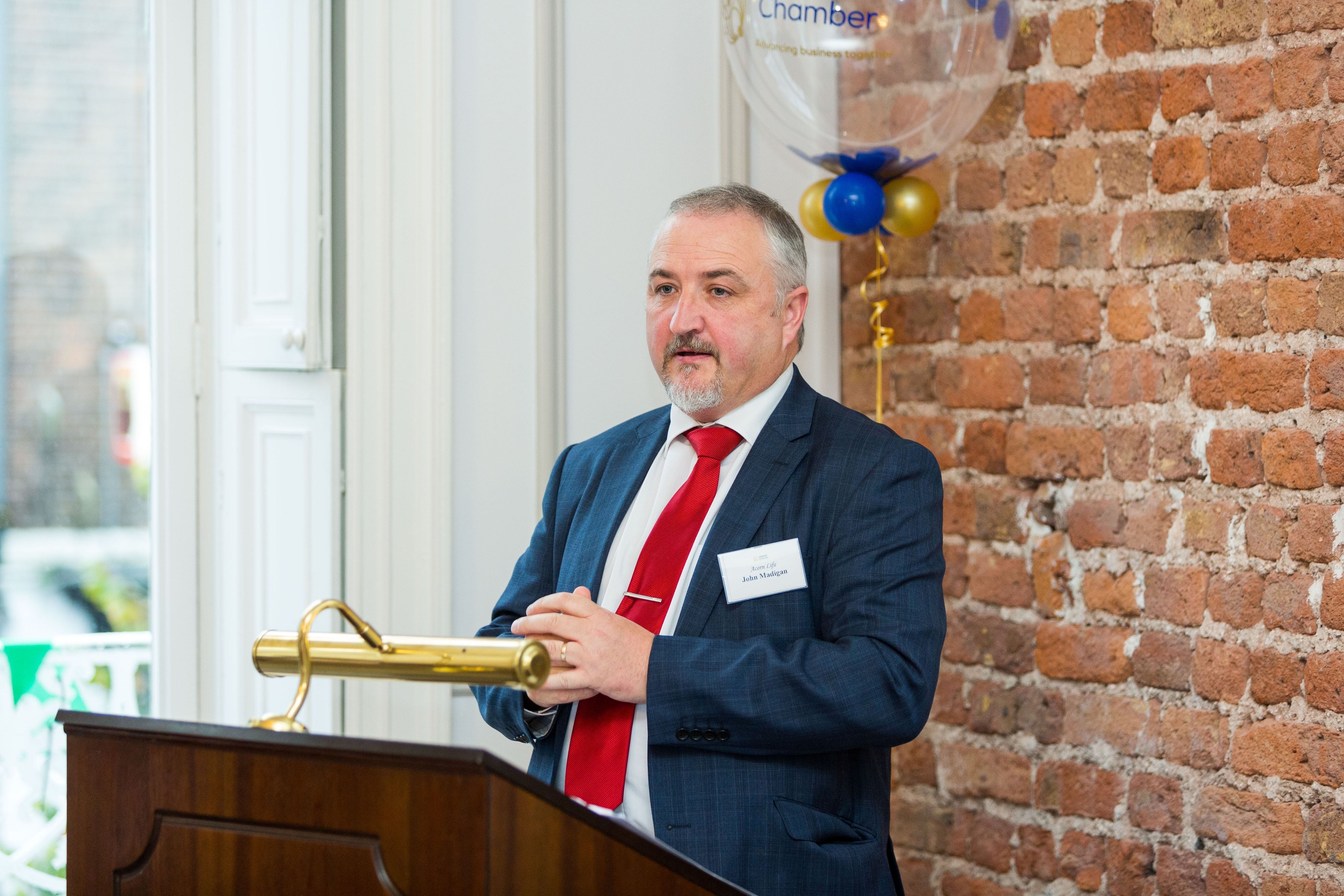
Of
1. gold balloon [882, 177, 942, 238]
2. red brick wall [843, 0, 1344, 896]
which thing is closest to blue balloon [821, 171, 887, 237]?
gold balloon [882, 177, 942, 238]

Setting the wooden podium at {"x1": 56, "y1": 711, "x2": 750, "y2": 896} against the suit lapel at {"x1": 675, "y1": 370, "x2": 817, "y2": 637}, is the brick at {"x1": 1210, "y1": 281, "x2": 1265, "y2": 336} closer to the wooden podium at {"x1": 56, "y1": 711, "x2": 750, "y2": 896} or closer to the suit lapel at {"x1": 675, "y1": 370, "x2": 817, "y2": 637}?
the suit lapel at {"x1": 675, "y1": 370, "x2": 817, "y2": 637}

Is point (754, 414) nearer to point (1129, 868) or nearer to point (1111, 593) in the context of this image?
point (1111, 593)

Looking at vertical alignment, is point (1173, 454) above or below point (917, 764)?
above

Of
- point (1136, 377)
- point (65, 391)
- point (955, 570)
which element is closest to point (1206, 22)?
point (1136, 377)

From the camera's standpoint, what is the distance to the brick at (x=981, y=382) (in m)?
2.32

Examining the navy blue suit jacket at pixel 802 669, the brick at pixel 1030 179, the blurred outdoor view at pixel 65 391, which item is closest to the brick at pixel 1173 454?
the brick at pixel 1030 179

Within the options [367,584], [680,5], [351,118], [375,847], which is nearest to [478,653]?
[375,847]

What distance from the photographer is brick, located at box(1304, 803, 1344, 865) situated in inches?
73.4

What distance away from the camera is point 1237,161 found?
2004 mm

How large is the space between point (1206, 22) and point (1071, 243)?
43 cm

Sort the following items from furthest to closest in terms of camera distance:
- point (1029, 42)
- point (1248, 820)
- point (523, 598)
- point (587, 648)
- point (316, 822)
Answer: point (1029, 42), point (1248, 820), point (523, 598), point (587, 648), point (316, 822)

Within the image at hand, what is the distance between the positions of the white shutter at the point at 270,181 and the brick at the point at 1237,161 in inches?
62.5

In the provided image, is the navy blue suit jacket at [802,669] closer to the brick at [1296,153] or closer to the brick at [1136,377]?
the brick at [1136,377]

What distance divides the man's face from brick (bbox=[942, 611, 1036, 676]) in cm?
87
